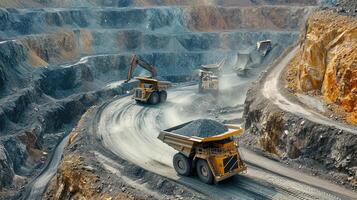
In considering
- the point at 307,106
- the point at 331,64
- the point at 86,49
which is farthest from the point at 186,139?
the point at 86,49

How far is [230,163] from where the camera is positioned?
52.0ft

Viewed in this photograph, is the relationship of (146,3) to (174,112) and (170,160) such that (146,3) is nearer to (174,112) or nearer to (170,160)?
(174,112)

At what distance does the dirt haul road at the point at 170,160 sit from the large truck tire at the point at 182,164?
267 millimetres

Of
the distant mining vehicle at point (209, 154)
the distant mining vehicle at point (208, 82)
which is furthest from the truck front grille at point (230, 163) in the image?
the distant mining vehicle at point (208, 82)

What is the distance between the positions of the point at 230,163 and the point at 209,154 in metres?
0.92

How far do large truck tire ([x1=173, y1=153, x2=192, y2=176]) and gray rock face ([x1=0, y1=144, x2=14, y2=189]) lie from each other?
15.1 meters

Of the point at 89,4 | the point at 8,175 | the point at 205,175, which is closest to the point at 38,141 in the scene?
the point at 8,175

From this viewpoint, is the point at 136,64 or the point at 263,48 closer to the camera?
the point at 136,64

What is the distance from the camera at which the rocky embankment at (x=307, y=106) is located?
16.6 meters

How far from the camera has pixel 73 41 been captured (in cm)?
6119

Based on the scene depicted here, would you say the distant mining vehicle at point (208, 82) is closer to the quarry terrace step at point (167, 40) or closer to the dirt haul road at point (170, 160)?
the dirt haul road at point (170, 160)

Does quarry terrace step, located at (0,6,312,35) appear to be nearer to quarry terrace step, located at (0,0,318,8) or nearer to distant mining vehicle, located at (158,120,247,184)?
quarry terrace step, located at (0,0,318,8)

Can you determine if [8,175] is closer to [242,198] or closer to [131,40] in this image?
[242,198]

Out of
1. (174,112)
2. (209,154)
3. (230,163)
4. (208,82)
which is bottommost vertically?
(174,112)
